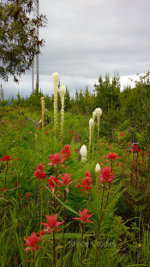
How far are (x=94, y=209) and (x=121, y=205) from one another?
92 centimetres

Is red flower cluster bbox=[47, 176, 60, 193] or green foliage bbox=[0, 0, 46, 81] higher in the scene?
green foliage bbox=[0, 0, 46, 81]

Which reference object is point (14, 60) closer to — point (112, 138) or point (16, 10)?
point (16, 10)

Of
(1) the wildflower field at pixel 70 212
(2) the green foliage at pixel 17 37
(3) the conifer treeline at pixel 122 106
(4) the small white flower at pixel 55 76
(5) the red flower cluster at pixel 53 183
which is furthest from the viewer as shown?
(2) the green foliage at pixel 17 37

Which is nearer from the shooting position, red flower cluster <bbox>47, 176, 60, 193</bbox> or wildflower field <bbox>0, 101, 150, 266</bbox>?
red flower cluster <bbox>47, 176, 60, 193</bbox>

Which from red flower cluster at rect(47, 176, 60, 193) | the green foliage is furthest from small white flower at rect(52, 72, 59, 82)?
the green foliage

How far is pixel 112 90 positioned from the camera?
28.7 feet

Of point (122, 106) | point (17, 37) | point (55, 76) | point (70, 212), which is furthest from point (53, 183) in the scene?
point (17, 37)

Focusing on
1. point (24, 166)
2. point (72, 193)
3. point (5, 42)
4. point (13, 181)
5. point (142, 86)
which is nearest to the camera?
point (72, 193)

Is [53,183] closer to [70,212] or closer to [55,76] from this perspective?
[70,212]

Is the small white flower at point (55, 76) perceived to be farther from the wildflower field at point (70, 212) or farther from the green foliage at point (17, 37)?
the green foliage at point (17, 37)

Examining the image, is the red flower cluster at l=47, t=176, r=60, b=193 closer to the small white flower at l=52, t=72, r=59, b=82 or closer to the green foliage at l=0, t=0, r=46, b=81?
the small white flower at l=52, t=72, r=59, b=82

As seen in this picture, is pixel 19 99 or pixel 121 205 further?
pixel 19 99

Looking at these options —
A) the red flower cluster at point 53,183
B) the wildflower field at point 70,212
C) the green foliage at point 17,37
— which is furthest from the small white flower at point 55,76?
the green foliage at point 17,37

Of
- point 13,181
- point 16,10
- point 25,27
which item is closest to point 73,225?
point 13,181
